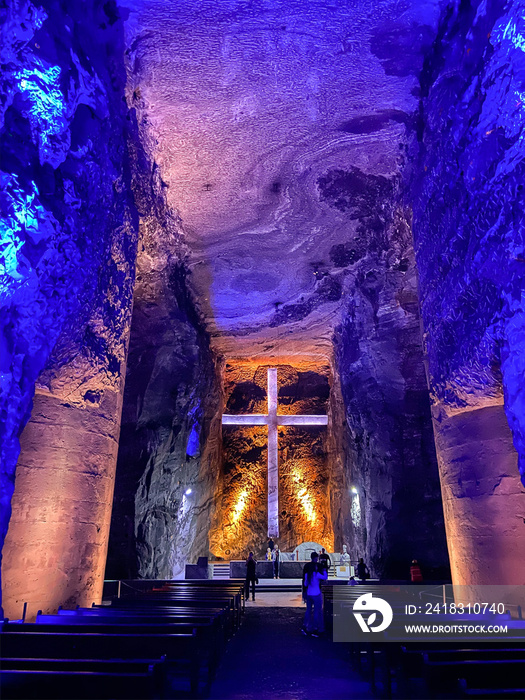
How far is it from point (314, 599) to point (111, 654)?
3767mm

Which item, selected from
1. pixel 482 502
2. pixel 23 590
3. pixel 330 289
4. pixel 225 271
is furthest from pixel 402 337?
pixel 23 590

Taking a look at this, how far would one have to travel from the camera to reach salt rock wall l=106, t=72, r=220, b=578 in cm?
1084

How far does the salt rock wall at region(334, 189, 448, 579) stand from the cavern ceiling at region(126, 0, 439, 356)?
70 centimetres

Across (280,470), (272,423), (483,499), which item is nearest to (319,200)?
(483,499)

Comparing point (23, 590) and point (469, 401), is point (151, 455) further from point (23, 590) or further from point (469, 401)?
point (469, 401)

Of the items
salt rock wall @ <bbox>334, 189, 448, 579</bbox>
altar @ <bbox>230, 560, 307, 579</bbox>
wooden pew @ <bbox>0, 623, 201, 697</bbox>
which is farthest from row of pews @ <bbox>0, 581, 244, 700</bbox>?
altar @ <bbox>230, 560, 307, 579</bbox>

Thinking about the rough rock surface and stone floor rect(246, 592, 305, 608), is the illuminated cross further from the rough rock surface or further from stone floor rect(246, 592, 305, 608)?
stone floor rect(246, 592, 305, 608)

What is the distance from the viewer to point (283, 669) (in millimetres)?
4652

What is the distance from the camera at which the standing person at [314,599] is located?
21.0 ft

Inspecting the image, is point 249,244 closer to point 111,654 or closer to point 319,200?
point 319,200

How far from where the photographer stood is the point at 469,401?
5598 millimetres

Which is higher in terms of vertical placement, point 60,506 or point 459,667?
point 60,506

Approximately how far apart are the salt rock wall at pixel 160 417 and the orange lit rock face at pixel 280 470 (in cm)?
330

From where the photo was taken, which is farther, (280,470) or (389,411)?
(280,470)
